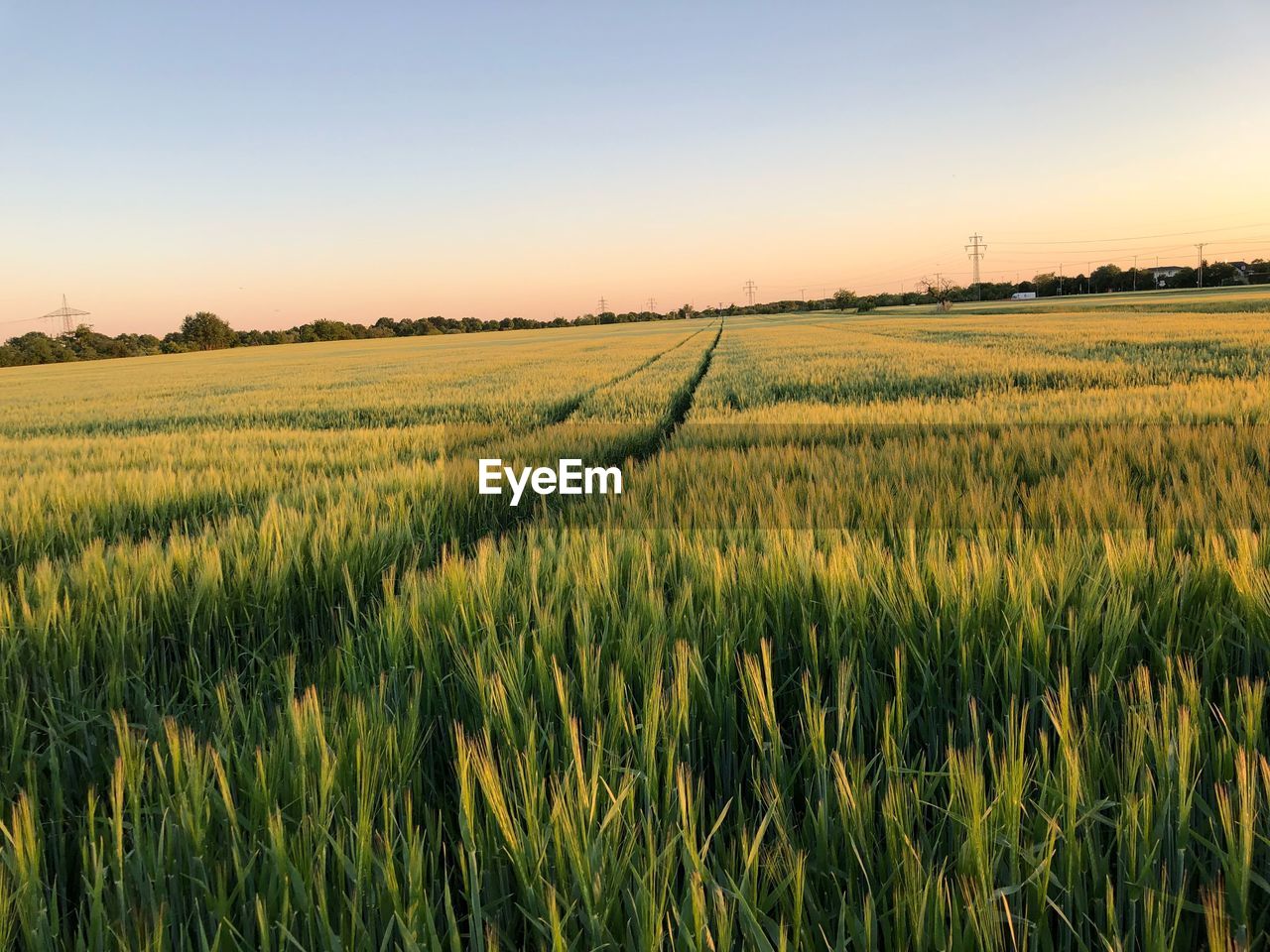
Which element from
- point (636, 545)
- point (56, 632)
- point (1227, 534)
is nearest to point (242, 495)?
point (56, 632)

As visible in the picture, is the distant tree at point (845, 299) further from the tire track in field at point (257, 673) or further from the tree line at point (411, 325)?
the tire track in field at point (257, 673)

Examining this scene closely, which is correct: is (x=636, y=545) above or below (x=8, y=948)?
above

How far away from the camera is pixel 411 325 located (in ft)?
312

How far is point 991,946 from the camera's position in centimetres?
64

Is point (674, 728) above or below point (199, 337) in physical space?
below

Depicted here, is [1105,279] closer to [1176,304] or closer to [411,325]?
[1176,304]

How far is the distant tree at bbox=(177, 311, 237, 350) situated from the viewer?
8262 cm

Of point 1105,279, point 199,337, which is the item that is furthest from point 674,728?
point 1105,279

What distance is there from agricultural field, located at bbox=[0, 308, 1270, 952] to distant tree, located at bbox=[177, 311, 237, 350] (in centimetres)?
9668

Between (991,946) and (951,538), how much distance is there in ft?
5.08

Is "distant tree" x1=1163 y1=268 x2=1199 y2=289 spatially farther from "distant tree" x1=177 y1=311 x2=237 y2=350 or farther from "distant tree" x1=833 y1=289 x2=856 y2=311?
"distant tree" x1=177 y1=311 x2=237 y2=350

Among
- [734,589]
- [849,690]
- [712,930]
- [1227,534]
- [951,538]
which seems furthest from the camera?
[951,538]

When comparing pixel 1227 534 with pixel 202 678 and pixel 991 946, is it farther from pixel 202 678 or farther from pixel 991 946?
pixel 202 678

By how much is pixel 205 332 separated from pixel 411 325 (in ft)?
83.3
